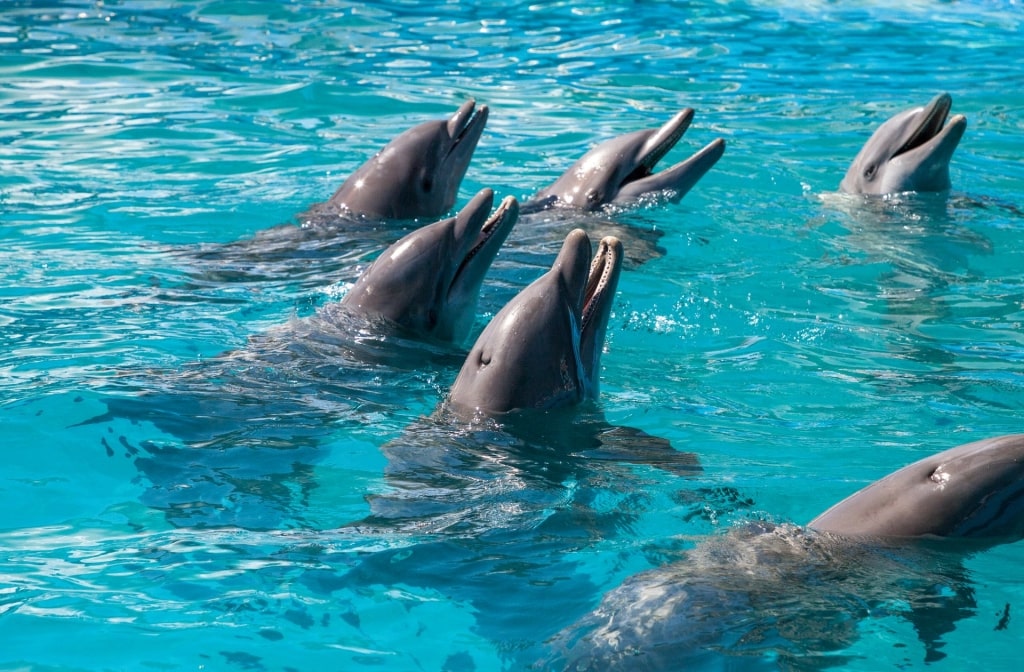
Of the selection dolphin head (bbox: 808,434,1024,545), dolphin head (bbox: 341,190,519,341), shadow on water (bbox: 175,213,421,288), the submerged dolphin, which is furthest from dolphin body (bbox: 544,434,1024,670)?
shadow on water (bbox: 175,213,421,288)

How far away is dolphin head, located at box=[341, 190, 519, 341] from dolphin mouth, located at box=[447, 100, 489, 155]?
2.50m

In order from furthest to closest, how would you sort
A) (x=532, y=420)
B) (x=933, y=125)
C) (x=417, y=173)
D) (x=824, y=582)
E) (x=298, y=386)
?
(x=933, y=125) < (x=417, y=173) < (x=298, y=386) < (x=532, y=420) < (x=824, y=582)

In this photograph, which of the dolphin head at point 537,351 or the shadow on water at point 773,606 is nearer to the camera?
the shadow on water at point 773,606

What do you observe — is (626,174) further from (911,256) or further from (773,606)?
(773,606)

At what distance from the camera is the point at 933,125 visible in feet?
35.2

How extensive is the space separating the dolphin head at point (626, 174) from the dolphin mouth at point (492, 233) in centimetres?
284

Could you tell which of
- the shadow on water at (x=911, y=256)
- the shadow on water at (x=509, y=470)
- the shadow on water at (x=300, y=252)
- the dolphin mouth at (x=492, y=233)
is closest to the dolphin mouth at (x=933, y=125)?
the shadow on water at (x=911, y=256)

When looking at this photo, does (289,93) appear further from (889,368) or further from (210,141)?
(889,368)

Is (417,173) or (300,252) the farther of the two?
(417,173)

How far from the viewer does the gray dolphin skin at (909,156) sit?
1042 centimetres

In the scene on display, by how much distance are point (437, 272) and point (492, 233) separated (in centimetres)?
39

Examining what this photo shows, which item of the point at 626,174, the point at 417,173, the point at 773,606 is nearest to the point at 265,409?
the point at 773,606

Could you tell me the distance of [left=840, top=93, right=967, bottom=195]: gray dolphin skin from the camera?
10.4 metres

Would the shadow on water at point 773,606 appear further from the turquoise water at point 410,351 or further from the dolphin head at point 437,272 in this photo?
the dolphin head at point 437,272
